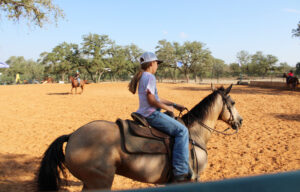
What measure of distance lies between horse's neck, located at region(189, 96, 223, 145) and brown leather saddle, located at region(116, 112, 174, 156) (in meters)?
0.64

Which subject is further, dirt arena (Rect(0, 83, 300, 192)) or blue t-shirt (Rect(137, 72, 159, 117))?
dirt arena (Rect(0, 83, 300, 192))

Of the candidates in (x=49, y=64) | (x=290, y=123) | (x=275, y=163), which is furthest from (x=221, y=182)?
(x=49, y=64)

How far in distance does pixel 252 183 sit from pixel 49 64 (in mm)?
66344

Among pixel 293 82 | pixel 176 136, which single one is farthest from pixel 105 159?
pixel 293 82

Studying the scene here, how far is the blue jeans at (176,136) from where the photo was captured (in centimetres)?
298

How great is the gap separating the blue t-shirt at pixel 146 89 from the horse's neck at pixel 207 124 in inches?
37.1

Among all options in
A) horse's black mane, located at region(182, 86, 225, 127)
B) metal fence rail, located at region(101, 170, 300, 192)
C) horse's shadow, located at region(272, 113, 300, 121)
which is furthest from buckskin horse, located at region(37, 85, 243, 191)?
horse's shadow, located at region(272, 113, 300, 121)

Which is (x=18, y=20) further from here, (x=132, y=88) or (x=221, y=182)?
(x=221, y=182)

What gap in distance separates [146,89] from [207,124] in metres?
1.40

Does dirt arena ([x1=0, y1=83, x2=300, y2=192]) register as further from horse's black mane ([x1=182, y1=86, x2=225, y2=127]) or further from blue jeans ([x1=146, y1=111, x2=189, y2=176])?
blue jeans ([x1=146, y1=111, x2=189, y2=176])

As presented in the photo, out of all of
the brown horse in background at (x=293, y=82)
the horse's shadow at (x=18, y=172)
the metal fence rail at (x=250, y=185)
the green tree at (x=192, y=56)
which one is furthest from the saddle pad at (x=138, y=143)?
the green tree at (x=192, y=56)

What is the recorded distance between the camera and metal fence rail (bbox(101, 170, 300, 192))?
720mm

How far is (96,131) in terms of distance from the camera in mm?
2812

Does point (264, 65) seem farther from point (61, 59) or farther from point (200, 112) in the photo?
point (200, 112)
